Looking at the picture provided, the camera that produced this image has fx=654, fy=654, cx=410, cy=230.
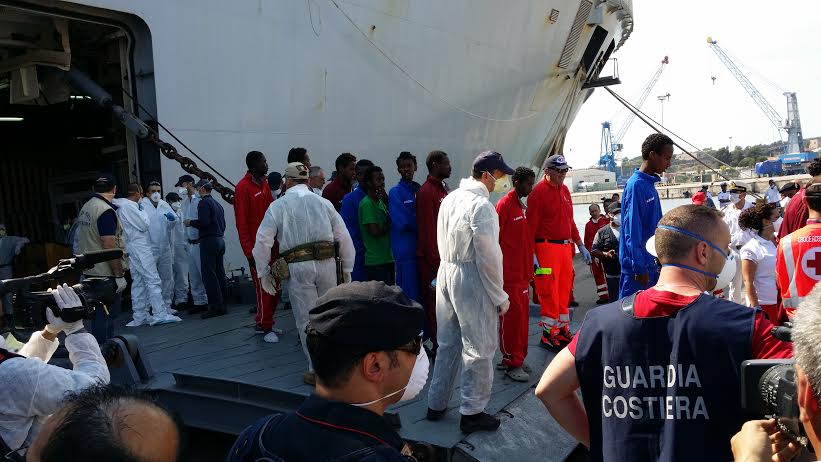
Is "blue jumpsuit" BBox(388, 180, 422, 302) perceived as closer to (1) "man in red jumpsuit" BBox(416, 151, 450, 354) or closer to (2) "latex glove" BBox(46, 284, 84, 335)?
(1) "man in red jumpsuit" BBox(416, 151, 450, 354)

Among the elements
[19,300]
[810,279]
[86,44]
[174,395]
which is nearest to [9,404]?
[19,300]

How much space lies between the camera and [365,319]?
1427 mm

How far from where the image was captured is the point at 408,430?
3686 millimetres

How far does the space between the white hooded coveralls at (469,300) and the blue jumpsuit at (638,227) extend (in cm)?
104

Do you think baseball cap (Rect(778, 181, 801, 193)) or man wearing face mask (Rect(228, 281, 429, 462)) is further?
baseball cap (Rect(778, 181, 801, 193))

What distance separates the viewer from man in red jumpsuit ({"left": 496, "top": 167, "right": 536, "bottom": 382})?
446cm

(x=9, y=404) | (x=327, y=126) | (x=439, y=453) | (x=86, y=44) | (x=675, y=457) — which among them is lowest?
(x=439, y=453)

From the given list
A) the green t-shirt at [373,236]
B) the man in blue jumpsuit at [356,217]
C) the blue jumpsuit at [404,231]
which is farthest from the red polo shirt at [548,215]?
the man in blue jumpsuit at [356,217]

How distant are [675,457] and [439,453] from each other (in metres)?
1.90

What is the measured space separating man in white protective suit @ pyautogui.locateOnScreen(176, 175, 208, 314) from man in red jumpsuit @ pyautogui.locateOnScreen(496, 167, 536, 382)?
3852 millimetres

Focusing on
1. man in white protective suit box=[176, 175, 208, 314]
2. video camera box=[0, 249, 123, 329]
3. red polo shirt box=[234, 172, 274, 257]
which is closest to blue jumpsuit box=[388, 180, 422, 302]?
red polo shirt box=[234, 172, 274, 257]

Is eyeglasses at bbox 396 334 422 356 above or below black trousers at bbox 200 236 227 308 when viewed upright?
above

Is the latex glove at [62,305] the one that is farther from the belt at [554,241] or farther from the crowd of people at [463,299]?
the belt at [554,241]

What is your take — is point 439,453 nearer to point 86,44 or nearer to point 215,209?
point 215,209
